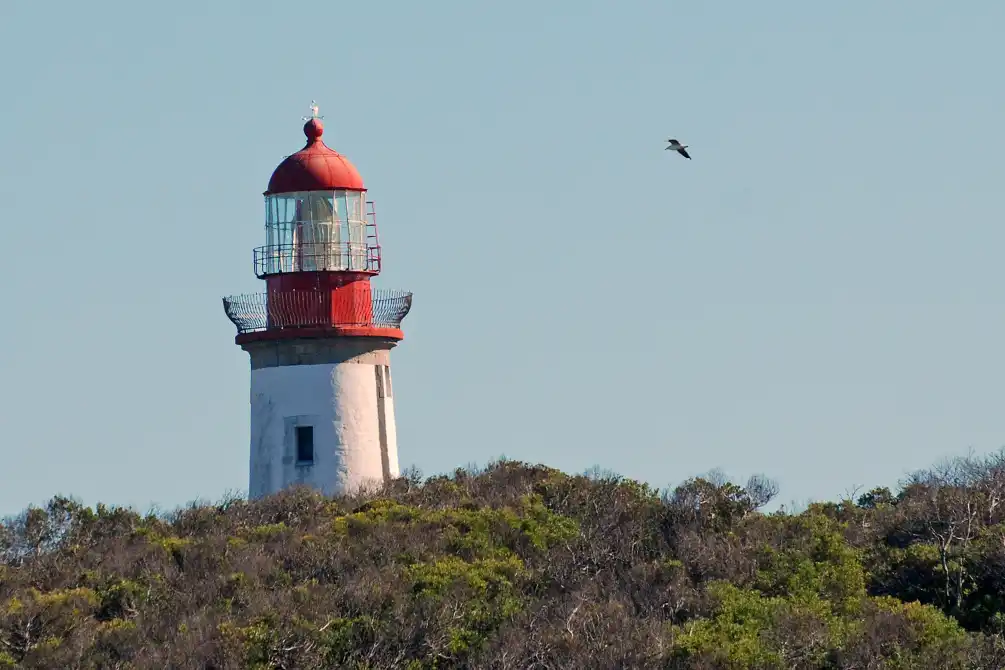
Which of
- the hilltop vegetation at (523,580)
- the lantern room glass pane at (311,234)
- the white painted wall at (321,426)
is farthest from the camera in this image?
the lantern room glass pane at (311,234)

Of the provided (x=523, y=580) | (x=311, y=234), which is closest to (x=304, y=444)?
(x=311, y=234)

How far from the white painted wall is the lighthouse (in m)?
0.01

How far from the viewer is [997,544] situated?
27812 mm

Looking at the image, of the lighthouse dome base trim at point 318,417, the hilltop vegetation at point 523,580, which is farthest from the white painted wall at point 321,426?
the hilltop vegetation at point 523,580

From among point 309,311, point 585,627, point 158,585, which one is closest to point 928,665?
point 585,627

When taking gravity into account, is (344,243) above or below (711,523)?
above

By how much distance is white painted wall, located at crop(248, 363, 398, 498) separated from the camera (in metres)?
33.6

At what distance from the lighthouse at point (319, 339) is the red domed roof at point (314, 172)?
15 mm

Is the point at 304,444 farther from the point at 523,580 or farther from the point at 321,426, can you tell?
the point at 523,580

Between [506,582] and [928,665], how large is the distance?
206 inches

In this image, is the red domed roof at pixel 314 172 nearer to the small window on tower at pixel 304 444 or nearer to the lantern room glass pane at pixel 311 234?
the lantern room glass pane at pixel 311 234

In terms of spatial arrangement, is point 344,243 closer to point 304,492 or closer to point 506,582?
point 304,492

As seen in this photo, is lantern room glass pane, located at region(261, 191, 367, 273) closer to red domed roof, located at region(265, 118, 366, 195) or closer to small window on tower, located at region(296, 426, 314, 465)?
red domed roof, located at region(265, 118, 366, 195)

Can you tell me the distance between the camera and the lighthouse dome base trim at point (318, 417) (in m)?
33.6
